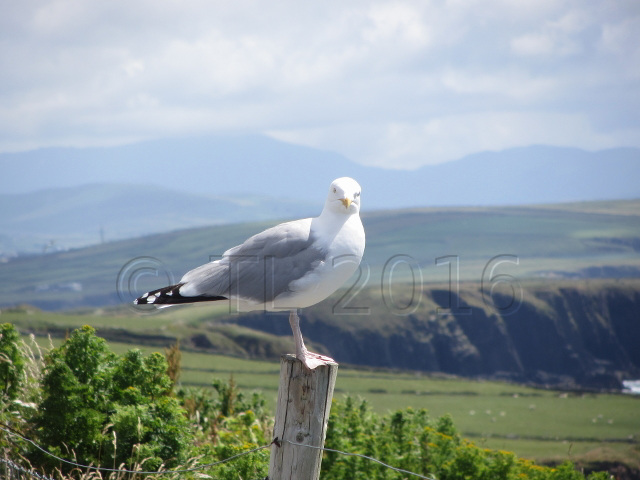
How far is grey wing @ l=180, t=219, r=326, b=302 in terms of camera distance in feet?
26.3

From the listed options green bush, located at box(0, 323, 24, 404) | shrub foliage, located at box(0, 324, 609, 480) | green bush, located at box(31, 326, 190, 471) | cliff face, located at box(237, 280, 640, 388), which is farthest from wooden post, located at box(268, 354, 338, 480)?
cliff face, located at box(237, 280, 640, 388)

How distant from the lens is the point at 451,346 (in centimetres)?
8881

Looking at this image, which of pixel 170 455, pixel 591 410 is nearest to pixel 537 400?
pixel 591 410

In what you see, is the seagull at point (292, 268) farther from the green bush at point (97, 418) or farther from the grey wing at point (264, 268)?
the green bush at point (97, 418)

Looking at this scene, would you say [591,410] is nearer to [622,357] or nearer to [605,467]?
[605,467]

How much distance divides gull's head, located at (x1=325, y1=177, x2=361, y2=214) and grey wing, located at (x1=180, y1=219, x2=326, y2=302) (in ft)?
1.44

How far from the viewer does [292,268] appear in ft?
26.2

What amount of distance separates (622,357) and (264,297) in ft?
303

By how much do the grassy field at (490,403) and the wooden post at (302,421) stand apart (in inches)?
1138

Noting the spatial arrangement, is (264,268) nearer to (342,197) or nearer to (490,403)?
(342,197)

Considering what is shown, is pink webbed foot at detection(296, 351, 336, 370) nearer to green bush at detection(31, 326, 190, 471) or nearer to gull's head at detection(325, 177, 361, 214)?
gull's head at detection(325, 177, 361, 214)

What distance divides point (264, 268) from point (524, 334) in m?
91.5

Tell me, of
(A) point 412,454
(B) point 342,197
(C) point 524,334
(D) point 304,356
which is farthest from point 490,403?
(C) point 524,334

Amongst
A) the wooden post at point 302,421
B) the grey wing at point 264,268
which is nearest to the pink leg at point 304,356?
the wooden post at point 302,421
